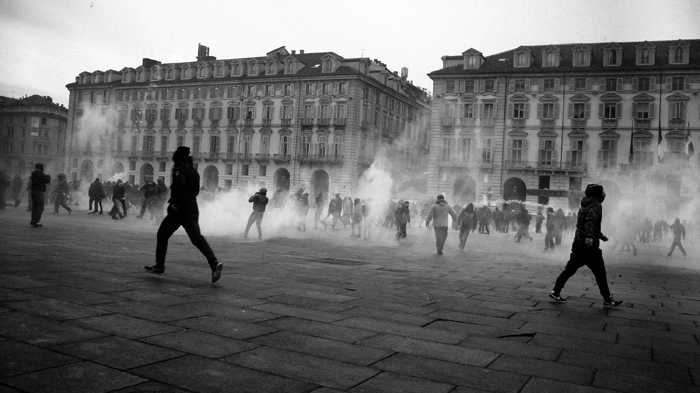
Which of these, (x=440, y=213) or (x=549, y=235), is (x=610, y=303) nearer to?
(x=440, y=213)

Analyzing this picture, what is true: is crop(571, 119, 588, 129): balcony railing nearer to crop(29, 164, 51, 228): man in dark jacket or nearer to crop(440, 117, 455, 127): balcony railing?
crop(440, 117, 455, 127): balcony railing

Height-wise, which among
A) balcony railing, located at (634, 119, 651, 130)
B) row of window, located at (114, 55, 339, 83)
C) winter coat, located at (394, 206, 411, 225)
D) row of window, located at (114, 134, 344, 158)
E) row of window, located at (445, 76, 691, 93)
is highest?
row of window, located at (114, 55, 339, 83)

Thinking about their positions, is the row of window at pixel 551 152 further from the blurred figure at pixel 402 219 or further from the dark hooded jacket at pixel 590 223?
the dark hooded jacket at pixel 590 223

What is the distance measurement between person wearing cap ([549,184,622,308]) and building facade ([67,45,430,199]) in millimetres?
47862

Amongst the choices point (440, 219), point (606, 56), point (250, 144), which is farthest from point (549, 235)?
point (250, 144)

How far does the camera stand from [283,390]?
322 centimetres

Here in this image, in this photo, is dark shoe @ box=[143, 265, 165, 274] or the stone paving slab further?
dark shoe @ box=[143, 265, 165, 274]

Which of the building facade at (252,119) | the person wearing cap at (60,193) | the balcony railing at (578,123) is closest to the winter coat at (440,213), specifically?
the person wearing cap at (60,193)

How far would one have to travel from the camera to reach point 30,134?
5056 cm

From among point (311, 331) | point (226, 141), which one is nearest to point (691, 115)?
point (226, 141)

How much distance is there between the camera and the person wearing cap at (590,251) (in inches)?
290

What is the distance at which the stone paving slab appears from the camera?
3467 mm

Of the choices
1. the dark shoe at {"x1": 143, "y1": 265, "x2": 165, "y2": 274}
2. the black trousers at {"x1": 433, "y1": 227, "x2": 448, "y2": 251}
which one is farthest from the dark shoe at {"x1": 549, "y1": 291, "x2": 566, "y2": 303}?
the black trousers at {"x1": 433, "y1": 227, "x2": 448, "y2": 251}

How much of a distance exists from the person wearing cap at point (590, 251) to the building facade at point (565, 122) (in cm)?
3883
